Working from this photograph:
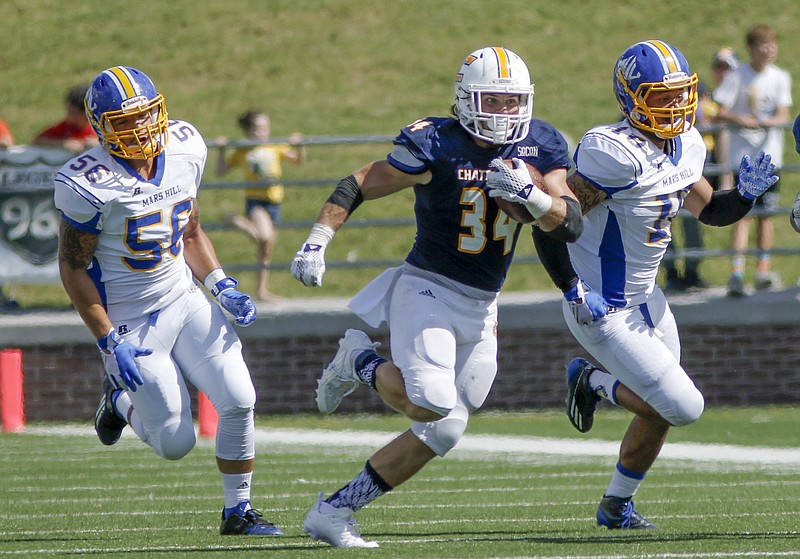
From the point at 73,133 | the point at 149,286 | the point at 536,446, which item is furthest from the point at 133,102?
the point at 73,133

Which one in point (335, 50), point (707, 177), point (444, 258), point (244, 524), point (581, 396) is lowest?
point (335, 50)

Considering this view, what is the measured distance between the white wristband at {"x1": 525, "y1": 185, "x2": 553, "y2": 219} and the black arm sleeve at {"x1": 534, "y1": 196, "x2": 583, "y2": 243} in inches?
4.9

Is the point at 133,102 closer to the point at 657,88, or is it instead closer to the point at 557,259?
the point at 557,259

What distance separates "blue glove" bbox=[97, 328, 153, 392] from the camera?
5977 millimetres

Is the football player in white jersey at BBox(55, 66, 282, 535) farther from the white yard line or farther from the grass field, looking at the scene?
the white yard line

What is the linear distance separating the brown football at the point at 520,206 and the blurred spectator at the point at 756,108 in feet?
18.5

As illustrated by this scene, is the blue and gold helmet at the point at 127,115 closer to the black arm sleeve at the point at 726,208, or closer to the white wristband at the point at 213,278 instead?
the white wristband at the point at 213,278

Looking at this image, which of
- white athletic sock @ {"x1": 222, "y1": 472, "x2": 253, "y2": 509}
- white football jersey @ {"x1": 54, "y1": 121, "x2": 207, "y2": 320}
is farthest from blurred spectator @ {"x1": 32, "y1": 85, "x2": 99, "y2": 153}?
white athletic sock @ {"x1": 222, "y1": 472, "x2": 253, "y2": 509}

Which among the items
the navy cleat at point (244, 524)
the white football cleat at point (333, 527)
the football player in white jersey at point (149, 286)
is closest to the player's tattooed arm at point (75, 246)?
the football player in white jersey at point (149, 286)

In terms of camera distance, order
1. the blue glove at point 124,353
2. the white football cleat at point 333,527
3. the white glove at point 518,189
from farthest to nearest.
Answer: the blue glove at point 124,353
the white football cleat at point 333,527
the white glove at point 518,189

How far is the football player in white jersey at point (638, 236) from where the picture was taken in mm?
6086

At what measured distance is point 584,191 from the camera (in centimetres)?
612

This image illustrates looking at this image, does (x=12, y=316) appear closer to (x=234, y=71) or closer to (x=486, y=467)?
(x=486, y=467)

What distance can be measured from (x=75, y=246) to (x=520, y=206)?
187cm
